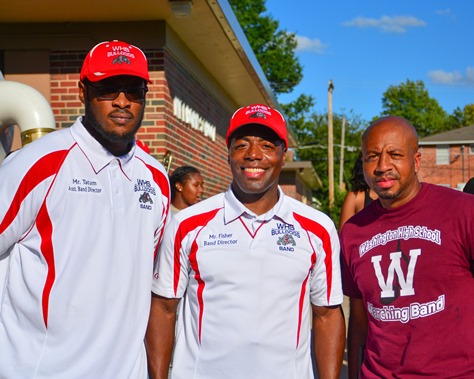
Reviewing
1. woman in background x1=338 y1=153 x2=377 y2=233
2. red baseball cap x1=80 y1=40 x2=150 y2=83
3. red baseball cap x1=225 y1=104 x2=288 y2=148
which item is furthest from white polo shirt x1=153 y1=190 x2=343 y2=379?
woman in background x1=338 y1=153 x2=377 y2=233

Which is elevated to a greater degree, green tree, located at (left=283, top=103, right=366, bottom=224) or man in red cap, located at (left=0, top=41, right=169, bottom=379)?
green tree, located at (left=283, top=103, right=366, bottom=224)

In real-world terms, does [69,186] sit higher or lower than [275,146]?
lower

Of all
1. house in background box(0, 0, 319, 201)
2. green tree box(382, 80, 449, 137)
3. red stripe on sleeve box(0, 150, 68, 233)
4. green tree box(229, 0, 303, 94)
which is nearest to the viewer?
red stripe on sleeve box(0, 150, 68, 233)

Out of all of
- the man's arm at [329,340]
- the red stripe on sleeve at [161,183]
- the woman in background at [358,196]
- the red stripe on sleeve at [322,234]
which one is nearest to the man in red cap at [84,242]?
the red stripe on sleeve at [161,183]

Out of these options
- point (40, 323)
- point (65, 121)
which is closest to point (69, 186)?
point (40, 323)

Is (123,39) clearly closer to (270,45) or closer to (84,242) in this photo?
(84,242)

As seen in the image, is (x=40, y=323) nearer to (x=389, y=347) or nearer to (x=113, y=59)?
(x=113, y=59)

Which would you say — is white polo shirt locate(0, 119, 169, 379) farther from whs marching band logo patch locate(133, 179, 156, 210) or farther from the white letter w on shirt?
the white letter w on shirt

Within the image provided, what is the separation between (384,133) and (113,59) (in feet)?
4.32

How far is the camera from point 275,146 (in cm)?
347

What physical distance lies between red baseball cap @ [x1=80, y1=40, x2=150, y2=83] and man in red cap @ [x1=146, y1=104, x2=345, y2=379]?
0.58 m

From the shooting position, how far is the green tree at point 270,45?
41.2 metres

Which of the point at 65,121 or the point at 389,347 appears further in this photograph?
the point at 65,121

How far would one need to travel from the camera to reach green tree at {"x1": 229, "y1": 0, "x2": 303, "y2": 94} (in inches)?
1623
